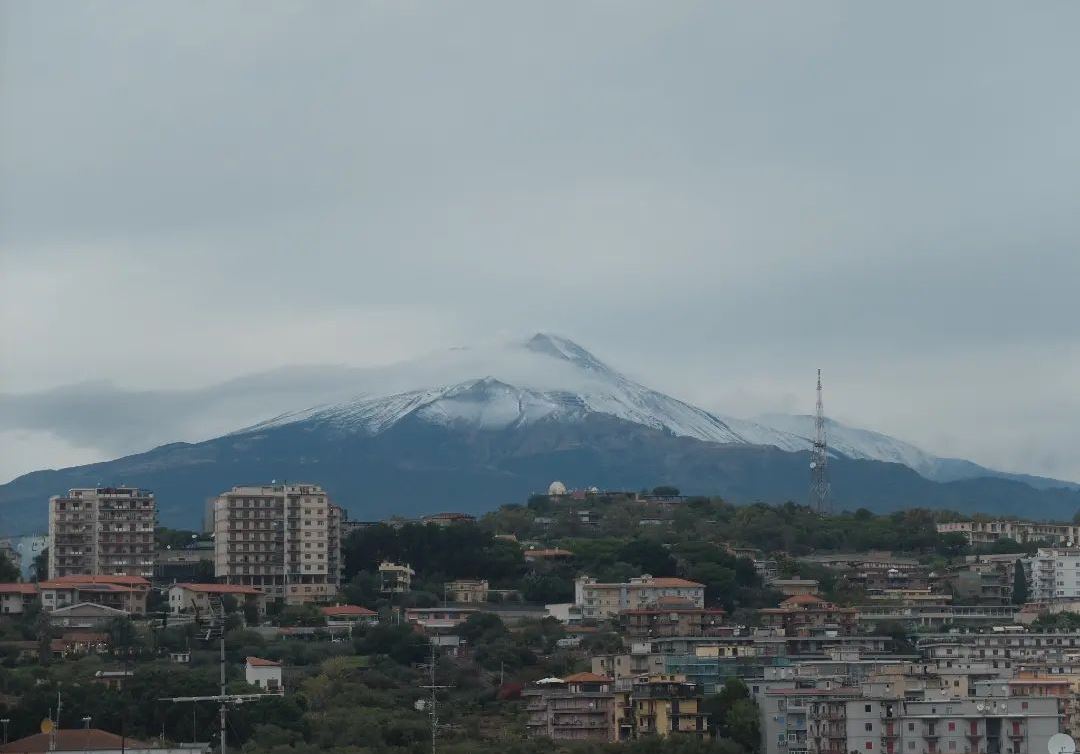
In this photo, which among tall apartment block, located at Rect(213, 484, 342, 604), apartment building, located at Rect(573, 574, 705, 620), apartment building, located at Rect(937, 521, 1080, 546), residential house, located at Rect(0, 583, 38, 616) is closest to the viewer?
residential house, located at Rect(0, 583, 38, 616)

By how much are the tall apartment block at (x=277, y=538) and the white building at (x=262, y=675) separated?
84.3ft

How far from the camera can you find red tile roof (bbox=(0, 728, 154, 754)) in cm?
6297

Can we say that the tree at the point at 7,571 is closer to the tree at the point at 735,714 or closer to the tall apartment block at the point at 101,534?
the tall apartment block at the point at 101,534

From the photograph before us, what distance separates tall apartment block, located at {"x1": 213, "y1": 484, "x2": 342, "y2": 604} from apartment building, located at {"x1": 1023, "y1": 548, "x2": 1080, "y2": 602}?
96.2 ft

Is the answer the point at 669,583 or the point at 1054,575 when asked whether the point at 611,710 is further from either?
the point at 1054,575

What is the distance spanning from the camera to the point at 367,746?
67375 mm

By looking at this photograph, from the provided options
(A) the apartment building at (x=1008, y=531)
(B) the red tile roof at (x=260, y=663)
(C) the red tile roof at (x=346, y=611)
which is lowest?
(B) the red tile roof at (x=260, y=663)

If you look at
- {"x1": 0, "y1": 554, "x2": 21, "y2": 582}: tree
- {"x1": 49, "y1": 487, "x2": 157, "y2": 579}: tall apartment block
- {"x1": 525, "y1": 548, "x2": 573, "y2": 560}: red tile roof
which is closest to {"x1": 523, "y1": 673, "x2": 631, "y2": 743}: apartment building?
{"x1": 525, "y1": 548, "x2": 573, "y2": 560}: red tile roof

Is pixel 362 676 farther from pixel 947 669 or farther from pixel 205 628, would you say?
pixel 947 669

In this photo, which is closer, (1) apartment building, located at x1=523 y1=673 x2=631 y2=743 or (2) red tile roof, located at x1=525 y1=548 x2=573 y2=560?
(1) apartment building, located at x1=523 y1=673 x2=631 y2=743

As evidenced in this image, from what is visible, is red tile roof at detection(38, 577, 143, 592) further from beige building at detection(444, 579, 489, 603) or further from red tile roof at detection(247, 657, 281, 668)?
red tile roof at detection(247, 657, 281, 668)

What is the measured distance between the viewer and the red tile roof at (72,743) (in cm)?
6297

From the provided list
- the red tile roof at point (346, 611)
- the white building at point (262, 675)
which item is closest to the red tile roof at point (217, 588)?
the red tile roof at point (346, 611)

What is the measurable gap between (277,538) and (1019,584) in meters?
31.0
